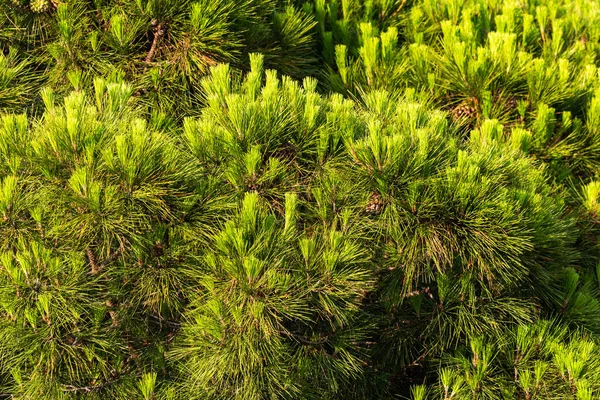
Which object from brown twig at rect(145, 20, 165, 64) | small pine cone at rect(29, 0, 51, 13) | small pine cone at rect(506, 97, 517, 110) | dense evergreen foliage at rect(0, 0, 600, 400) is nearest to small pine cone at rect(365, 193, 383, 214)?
dense evergreen foliage at rect(0, 0, 600, 400)

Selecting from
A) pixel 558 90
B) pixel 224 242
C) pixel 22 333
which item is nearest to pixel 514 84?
pixel 558 90

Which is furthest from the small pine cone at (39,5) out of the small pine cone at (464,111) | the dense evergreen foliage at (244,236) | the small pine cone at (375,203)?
the small pine cone at (464,111)

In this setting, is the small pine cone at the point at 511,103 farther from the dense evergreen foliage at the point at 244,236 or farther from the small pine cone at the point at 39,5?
the small pine cone at the point at 39,5

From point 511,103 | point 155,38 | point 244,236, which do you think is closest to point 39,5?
point 155,38

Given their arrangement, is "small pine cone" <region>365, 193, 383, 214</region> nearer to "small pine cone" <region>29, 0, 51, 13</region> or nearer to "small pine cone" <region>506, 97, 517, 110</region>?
"small pine cone" <region>506, 97, 517, 110</region>

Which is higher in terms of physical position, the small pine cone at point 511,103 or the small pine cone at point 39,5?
the small pine cone at point 39,5

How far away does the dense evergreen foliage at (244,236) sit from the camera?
73.4 inches

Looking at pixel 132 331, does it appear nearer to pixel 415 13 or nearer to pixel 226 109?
pixel 226 109

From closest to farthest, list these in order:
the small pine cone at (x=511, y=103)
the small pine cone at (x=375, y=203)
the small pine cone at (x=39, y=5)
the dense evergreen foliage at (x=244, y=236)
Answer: the dense evergreen foliage at (x=244, y=236) → the small pine cone at (x=375, y=203) → the small pine cone at (x=39, y=5) → the small pine cone at (x=511, y=103)

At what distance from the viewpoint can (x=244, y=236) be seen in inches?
72.7

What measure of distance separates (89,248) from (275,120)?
60cm

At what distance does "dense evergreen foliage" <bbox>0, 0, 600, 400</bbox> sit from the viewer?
1.86 m

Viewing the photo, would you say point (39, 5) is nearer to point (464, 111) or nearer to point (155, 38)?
point (155, 38)

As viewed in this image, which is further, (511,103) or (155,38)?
(511,103)
